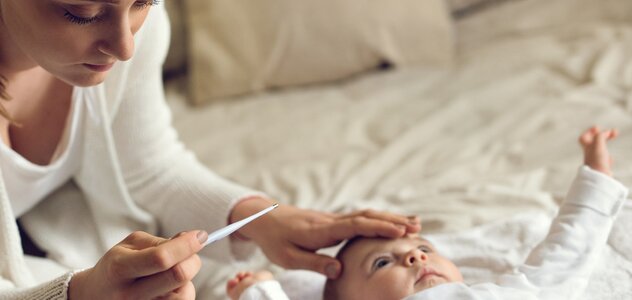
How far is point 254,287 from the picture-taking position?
3.12 feet

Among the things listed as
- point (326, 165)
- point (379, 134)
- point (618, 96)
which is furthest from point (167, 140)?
point (618, 96)

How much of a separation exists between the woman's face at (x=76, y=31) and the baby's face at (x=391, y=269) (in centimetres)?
40

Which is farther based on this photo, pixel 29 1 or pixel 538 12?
pixel 538 12

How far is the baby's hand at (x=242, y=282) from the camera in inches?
38.5

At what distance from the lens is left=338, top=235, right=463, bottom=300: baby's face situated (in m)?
0.94

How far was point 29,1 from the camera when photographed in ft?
2.43

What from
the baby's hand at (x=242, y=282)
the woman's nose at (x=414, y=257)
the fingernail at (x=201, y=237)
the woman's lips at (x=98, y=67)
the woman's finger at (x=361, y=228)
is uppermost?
the woman's lips at (x=98, y=67)

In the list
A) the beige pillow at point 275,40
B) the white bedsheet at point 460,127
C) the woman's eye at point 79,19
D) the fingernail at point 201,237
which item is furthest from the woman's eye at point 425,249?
the beige pillow at point 275,40

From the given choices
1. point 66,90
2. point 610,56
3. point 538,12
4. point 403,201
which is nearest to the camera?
point 66,90

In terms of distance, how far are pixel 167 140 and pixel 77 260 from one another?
0.22 metres

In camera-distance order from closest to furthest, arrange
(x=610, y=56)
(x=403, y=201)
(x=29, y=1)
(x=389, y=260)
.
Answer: (x=29, y=1) < (x=389, y=260) < (x=403, y=201) < (x=610, y=56)

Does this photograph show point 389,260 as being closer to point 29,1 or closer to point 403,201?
point 403,201

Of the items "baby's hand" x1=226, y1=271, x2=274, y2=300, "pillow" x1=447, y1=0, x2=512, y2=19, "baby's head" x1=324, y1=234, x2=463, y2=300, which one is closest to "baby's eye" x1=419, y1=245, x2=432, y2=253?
"baby's head" x1=324, y1=234, x2=463, y2=300

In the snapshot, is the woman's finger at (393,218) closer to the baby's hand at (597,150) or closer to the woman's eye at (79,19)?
the baby's hand at (597,150)
